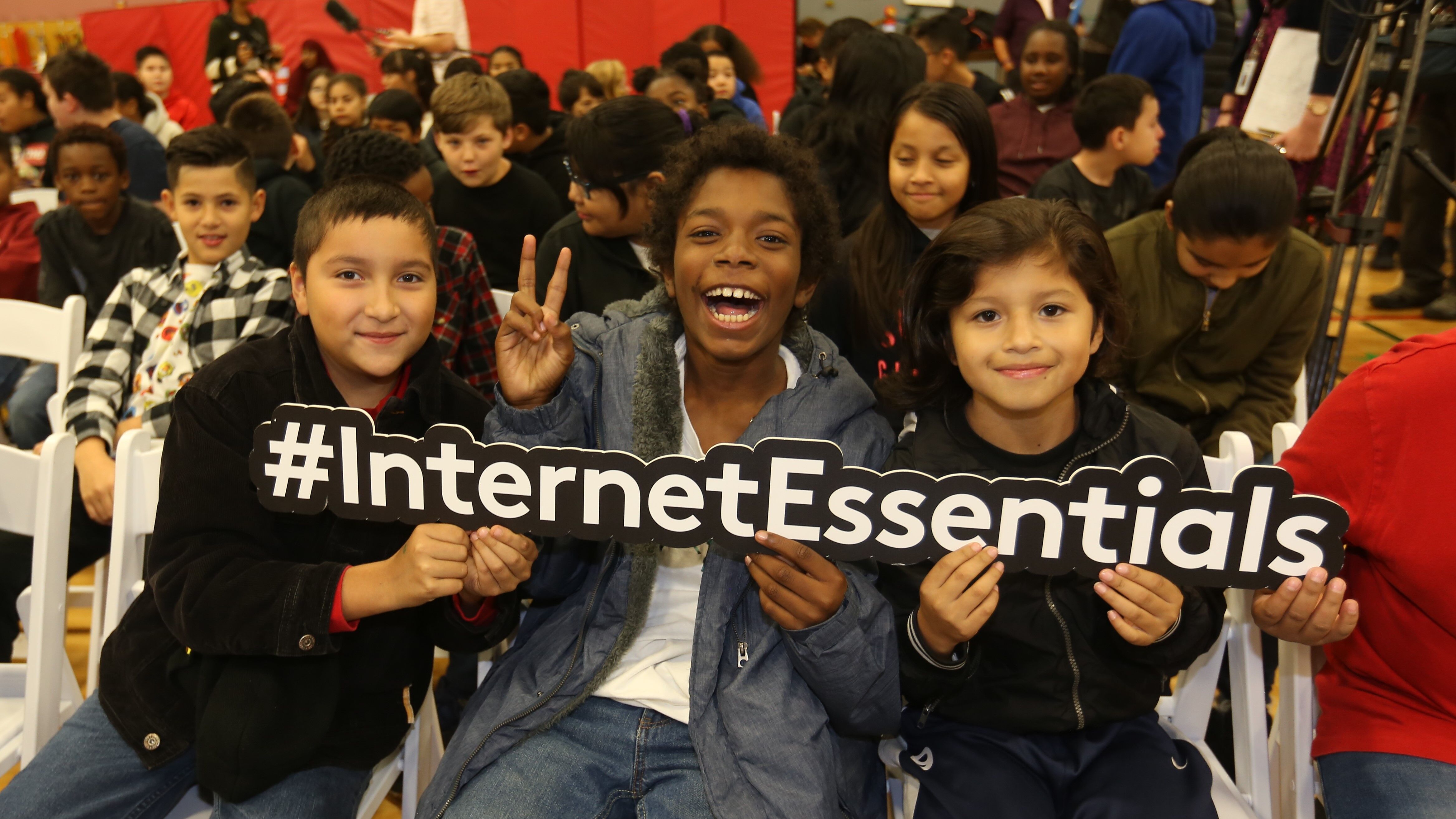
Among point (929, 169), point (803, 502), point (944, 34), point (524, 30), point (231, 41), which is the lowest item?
point (803, 502)

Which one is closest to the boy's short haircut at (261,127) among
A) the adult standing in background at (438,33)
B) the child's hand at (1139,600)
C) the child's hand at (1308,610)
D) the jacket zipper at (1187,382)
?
the jacket zipper at (1187,382)

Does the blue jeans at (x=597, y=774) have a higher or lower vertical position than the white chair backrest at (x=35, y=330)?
lower

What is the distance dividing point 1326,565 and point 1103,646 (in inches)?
12.5

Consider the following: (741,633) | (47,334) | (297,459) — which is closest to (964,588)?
(741,633)

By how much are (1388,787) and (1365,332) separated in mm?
3644

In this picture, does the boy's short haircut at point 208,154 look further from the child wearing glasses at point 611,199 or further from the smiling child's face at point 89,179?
the smiling child's face at point 89,179

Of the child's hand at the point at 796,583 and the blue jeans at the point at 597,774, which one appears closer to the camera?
the child's hand at the point at 796,583

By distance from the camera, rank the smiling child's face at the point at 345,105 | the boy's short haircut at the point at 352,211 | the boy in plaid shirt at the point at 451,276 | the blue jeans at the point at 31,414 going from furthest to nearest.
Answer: the smiling child's face at the point at 345,105 < the blue jeans at the point at 31,414 < the boy in plaid shirt at the point at 451,276 < the boy's short haircut at the point at 352,211

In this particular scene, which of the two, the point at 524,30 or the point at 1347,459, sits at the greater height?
the point at 524,30

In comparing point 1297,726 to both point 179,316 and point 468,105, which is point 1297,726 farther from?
point 468,105

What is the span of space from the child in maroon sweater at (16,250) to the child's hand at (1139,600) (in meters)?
3.44

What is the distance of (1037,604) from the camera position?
1.38 meters

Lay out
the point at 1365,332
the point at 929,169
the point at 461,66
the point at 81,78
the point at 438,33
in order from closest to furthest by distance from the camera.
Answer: the point at 929,169
the point at 1365,332
the point at 81,78
the point at 461,66
the point at 438,33

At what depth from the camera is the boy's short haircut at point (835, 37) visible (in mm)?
4719
